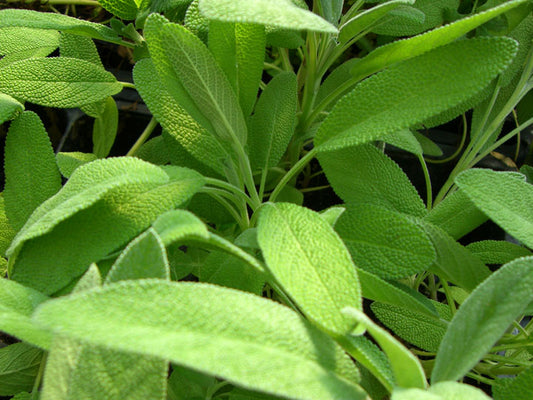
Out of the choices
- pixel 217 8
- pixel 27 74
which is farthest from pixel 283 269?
pixel 27 74

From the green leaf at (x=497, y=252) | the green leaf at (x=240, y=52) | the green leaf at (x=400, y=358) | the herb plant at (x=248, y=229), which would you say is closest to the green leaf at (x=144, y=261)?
the herb plant at (x=248, y=229)

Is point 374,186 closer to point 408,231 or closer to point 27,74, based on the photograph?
point 408,231

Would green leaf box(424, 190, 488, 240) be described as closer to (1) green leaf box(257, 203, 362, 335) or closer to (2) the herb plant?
(2) the herb plant

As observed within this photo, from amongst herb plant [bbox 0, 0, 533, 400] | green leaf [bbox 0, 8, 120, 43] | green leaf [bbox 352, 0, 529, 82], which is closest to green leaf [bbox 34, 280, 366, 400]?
herb plant [bbox 0, 0, 533, 400]

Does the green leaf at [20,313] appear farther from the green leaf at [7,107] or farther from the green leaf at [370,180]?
the green leaf at [370,180]

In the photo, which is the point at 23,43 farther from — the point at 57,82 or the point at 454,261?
the point at 454,261

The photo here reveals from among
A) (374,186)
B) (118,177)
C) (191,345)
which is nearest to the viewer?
(191,345)
